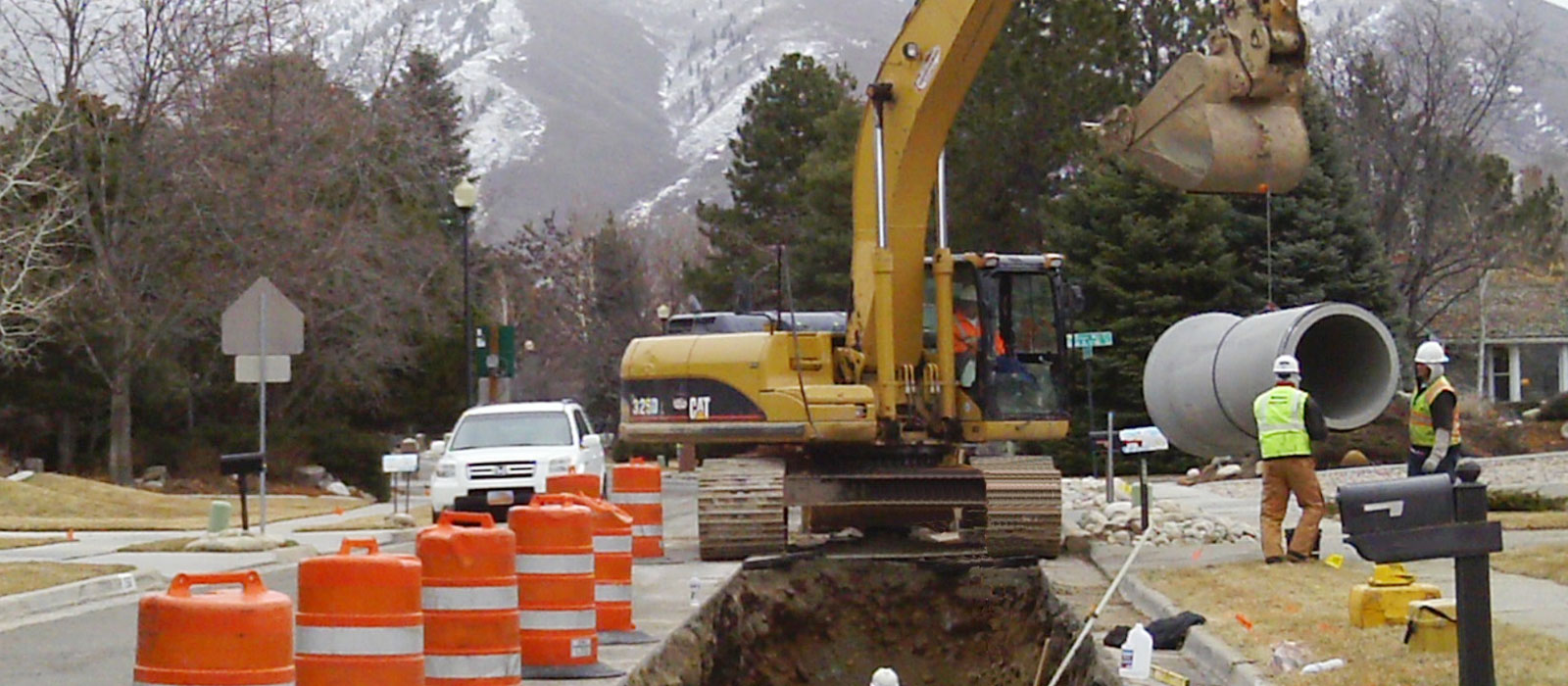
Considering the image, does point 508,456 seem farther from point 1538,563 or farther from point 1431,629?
point 1431,629

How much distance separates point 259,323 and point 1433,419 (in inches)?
475

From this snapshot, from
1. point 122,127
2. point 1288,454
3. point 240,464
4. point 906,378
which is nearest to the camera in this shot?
point 1288,454

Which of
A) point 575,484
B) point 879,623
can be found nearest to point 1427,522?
point 879,623

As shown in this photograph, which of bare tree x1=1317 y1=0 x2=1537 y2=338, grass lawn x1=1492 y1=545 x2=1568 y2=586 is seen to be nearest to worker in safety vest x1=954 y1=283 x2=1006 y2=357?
grass lawn x1=1492 y1=545 x2=1568 y2=586

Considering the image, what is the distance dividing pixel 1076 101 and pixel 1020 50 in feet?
5.96

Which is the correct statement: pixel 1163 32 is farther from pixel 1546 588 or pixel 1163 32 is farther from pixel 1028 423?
pixel 1546 588

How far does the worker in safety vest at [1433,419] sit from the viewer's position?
16250mm

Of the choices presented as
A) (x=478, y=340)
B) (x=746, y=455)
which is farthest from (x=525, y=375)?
(x=746, y=455)

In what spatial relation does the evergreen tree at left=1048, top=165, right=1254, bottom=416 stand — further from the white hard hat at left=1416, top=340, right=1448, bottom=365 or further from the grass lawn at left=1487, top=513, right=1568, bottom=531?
the white hard hat at left=1416, top=340, right=1448, bottom=365

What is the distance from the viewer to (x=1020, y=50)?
50.5 metres

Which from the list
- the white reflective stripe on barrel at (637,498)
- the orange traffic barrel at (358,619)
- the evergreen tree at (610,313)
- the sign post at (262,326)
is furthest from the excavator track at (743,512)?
the evergreen tree at (610,313)

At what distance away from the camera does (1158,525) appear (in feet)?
70.2

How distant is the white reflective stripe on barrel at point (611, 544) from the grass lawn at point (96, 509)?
15.0 metres

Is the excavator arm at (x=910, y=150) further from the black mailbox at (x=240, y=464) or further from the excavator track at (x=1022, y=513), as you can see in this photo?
the black mailbox at (x=240, y=464)
